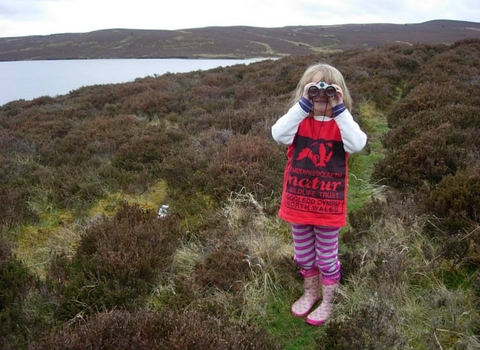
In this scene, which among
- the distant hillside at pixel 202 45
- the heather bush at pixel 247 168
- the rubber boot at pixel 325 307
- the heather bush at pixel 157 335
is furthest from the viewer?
the distant hillside at pixel 202 45

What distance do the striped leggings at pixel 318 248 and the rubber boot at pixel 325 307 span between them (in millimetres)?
47

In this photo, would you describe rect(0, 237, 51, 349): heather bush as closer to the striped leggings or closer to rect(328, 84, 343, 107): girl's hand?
the striped leggings

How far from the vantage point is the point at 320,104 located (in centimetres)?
262

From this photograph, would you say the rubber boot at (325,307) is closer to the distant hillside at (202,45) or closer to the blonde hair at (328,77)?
the blonde hair at (328,77)

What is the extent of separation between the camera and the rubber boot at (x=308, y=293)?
9.70 ft

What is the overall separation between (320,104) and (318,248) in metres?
1.10

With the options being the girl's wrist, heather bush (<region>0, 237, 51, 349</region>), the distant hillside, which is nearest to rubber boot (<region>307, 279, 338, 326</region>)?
the girl's wrist

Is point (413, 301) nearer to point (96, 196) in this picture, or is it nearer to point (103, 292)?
point (103, 292)

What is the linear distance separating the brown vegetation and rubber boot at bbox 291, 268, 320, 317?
118 millimetres

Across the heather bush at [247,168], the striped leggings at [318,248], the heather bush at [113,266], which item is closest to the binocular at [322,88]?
the striped leggings at [318,248]

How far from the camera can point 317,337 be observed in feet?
8.86

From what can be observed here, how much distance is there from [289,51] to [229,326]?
177ft

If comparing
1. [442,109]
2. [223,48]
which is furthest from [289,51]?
[442,109]

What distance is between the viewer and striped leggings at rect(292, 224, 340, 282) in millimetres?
2799
